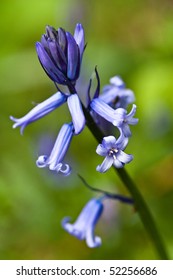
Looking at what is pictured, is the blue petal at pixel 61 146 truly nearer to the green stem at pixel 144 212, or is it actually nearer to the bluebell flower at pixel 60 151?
the bluebell flower at pixel 60 151

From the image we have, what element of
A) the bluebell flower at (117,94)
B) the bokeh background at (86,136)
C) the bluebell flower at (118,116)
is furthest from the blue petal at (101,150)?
the bokeh background at (86,136)

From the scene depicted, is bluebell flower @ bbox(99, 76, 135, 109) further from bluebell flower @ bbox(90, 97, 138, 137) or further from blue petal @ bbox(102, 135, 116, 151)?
blue petal @ bbox(102, 135, 116, 151)

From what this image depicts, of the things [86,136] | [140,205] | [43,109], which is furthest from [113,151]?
[86,136]

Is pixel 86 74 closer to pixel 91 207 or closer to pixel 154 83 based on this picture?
pixel 154 83

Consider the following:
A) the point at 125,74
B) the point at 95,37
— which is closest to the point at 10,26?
the point at 95,37

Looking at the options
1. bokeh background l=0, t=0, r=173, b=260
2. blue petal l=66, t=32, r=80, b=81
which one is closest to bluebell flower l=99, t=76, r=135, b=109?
blue petal l=66, t=32, r=80, b=81
